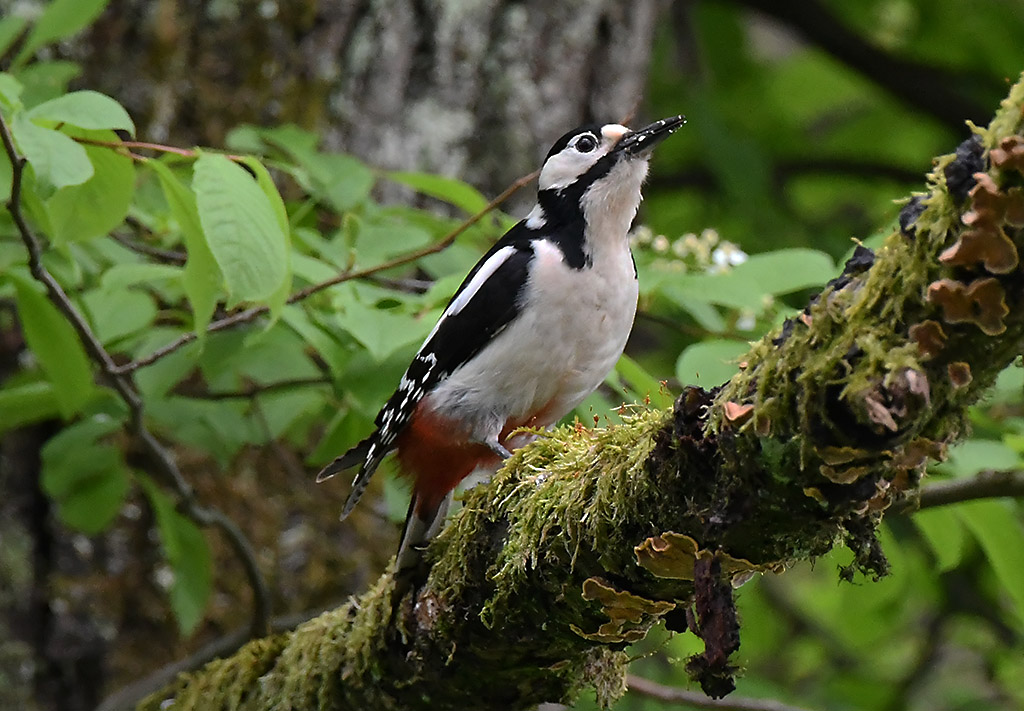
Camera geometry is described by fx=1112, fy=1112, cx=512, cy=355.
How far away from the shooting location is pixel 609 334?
8.28 ft

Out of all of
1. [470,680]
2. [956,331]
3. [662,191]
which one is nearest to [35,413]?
[470,680]

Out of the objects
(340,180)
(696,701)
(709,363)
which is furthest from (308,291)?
(696,701)

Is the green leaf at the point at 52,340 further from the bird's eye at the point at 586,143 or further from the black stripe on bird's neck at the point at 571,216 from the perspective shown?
the bird's eye at the point at 586,143

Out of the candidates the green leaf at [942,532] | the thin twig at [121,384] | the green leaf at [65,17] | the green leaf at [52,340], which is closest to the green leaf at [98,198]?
the thin twig at [121,384]

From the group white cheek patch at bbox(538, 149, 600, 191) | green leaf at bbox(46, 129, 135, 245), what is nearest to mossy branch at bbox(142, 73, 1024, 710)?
green leaf at bbox(46, 129, 135, 245)

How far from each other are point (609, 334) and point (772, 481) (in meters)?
1.29

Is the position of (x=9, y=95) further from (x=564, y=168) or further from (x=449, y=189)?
(x=564, y=168)

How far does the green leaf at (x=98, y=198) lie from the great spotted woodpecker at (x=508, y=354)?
2.30 ft

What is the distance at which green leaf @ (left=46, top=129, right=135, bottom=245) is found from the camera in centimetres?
203

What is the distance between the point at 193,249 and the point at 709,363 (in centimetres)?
101

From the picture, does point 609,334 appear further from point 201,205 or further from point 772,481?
point 772,481

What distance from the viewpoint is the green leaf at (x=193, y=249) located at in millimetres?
1980

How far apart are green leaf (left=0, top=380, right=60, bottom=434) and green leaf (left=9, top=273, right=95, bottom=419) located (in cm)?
18

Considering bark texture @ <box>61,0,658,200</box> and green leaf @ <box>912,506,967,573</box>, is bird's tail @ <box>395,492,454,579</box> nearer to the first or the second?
green leaf @ <box>912,506,967,573</box>
